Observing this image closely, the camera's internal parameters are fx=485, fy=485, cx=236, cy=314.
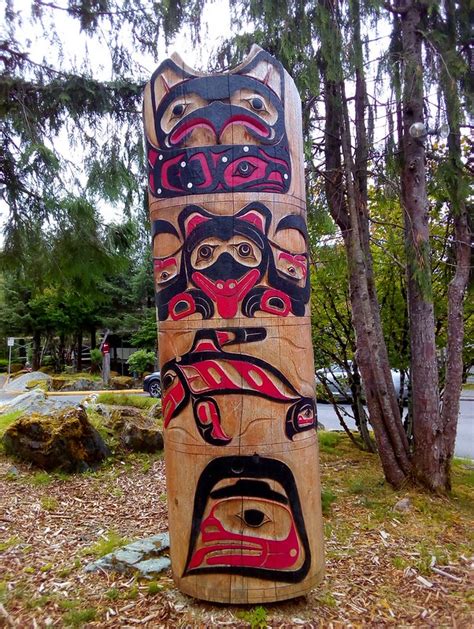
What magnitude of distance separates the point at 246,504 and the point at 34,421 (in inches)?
156

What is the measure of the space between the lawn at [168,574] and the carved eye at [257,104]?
2.87m

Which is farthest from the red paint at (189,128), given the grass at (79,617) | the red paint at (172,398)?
the grass at (79,617)

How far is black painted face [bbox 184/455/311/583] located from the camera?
264 cm

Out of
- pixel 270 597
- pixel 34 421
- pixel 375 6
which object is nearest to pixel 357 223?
pixel 375 6

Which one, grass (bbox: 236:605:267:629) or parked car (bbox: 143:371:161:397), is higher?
grass (bbox: 236:605:267:629)

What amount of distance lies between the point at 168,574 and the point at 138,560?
0.26 meters

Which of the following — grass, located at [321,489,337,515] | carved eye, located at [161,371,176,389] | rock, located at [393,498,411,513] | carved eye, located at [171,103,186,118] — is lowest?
grass, located at [321,489,337,515]

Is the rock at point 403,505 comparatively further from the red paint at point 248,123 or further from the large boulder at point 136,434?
the red paint at point 248,123

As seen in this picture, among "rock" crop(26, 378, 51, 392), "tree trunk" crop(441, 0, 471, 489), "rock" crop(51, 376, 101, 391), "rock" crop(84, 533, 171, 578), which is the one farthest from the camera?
"rock" crop(51, 376, 101, 391)

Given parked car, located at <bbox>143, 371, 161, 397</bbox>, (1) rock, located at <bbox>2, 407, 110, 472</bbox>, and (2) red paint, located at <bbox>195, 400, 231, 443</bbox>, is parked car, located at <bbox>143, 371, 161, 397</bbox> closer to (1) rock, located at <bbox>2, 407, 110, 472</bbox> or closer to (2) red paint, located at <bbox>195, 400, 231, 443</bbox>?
(1) rock, located at <bbox>2, 407, 110, 472</bbox>

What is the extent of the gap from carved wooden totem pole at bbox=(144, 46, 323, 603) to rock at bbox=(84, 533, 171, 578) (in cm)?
54

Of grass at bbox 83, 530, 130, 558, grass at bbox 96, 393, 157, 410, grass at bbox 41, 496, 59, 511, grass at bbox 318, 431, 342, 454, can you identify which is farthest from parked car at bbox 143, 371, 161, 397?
grass at bbox 83, 530, 130, 558

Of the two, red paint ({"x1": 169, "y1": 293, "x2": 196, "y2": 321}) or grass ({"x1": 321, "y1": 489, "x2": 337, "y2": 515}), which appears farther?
grass ({"x1": 321, "y1": 489, "x2": 337, "y2": 515})

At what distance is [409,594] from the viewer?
3084 mm
